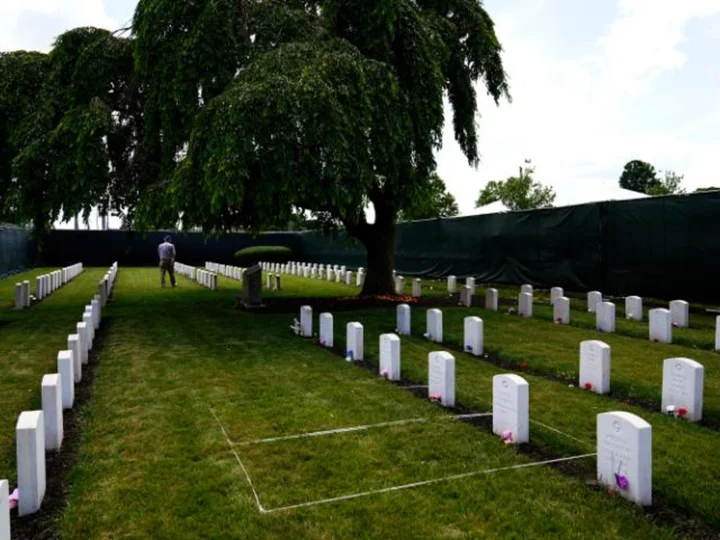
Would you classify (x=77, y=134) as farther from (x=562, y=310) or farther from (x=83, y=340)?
(x=562, y=310)

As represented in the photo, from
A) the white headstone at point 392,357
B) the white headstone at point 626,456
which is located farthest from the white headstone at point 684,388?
the white headstone at point 392,357

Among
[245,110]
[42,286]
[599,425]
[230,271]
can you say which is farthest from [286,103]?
[230,271]

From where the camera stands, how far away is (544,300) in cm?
1538

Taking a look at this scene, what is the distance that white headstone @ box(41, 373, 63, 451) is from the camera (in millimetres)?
4633

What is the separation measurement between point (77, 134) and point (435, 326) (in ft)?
24.8

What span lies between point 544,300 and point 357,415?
35.7ft

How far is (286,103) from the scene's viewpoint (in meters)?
9.44

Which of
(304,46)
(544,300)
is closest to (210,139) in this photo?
(304,46)

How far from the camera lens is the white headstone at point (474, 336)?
859 centimetres

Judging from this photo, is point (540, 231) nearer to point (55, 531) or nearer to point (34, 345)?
point (34, 345)

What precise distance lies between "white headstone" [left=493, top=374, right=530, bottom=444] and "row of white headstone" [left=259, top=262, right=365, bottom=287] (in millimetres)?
13370

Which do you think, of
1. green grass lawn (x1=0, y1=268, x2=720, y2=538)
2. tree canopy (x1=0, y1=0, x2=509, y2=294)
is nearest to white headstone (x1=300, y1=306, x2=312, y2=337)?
green grass lawn (x1=0, y1=268, x2=720, y2=538)

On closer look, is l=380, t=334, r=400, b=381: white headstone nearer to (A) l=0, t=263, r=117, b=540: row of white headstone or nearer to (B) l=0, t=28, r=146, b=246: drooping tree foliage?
(A) l=0, t=263, r=117, b=540: row of white headstone

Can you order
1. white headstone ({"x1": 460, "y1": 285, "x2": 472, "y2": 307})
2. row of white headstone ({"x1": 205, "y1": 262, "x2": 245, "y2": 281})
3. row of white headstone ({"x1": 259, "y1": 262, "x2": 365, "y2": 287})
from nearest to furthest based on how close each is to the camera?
white headstone ({"x1": 460, "y1": 285, "x2": 472, "y2": 307}) → row of white headstone ({"x1": 259, "y1": 262, "x2": 365, "y2": 287}) → row of white headstone ({"x1": 205, "y1": 262, "x2": 245, "y2": 281})
